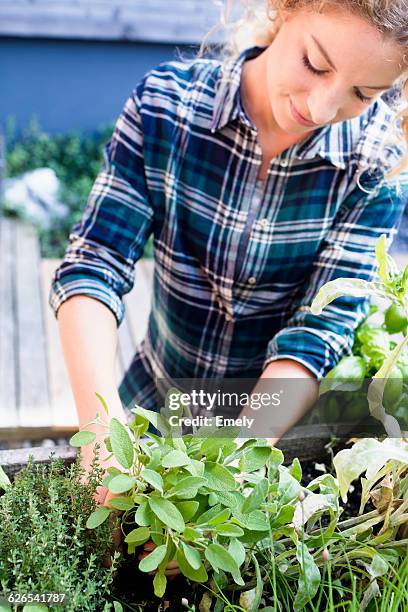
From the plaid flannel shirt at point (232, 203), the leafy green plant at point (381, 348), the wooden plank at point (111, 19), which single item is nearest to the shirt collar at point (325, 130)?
the plaid flannel shirt at point (232, 203)

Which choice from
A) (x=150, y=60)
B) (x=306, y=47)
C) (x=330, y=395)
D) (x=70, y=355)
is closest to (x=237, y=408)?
(x=330, y=395)

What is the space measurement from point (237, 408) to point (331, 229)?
39 centimetres

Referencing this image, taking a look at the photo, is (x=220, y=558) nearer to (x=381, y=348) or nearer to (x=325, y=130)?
(x=381, y=348)

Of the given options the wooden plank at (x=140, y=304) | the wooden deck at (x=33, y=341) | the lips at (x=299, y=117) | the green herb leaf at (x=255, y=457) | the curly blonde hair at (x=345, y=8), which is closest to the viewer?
the green herb leaf at (x=255, y=457)

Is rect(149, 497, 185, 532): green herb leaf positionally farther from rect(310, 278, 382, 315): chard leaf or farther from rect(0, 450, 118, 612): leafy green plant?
rect(310, 278, 382, 315): chard leaf

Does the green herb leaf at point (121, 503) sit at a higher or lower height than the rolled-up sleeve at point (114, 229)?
lower

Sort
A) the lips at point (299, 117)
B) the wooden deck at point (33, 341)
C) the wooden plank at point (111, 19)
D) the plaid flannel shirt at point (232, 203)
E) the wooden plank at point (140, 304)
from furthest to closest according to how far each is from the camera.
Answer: the wooden plank at point (111, 19) < the wooden plank at point (140, 304) < the wooden deck at point (33, 341) < the plaid flannel shirt at point (232, 203) < the lips at point (299, 117)

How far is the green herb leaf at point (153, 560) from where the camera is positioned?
710mm

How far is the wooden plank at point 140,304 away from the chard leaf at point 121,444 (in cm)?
189

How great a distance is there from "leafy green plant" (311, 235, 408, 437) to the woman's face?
0.71 ft

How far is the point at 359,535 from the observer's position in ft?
2.89

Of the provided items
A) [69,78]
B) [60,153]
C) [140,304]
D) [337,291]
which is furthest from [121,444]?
[69,78]

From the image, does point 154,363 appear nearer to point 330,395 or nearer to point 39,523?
point 330,395

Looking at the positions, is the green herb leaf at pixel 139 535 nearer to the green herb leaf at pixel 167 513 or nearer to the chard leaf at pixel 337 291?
the green herb leaf at pixel 167 513
